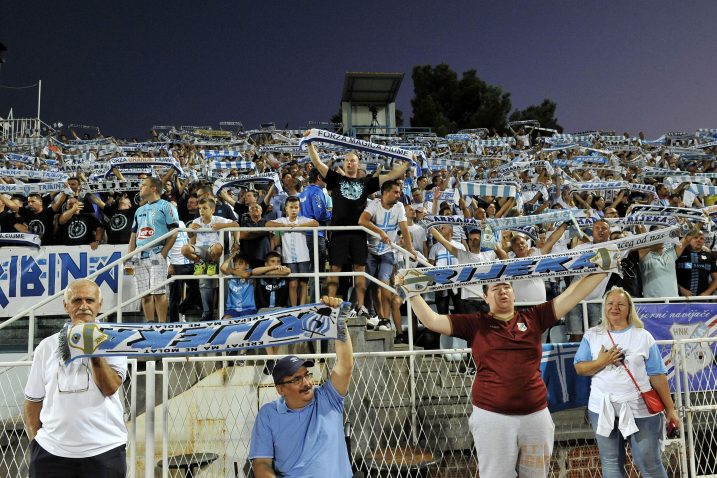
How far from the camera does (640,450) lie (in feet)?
16.0

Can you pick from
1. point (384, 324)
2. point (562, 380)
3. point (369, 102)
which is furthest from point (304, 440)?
point (369, 102)

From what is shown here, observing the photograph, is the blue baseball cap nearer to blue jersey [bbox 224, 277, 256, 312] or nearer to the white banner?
blue jersey [bbox 224, 277, 256, 312]

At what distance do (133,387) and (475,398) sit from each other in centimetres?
267

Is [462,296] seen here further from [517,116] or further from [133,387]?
[517,116]

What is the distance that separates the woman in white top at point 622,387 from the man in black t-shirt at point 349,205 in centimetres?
318

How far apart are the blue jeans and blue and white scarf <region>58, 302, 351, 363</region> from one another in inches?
99.3

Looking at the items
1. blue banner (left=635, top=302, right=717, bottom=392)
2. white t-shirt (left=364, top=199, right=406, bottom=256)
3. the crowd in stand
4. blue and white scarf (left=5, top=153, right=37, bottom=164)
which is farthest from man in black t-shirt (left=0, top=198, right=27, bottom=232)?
blue and white scarf (left=5, top=153, right=37, bottom=164)

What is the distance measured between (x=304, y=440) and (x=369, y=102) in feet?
121

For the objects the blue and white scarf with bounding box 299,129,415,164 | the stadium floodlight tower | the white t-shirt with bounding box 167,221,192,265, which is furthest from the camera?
the stadium floodlight tower

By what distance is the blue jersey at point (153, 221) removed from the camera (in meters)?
8.13

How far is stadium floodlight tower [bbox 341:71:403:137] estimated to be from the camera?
1410 inches

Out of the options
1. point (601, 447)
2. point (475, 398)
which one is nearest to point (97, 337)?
point (475, 398)

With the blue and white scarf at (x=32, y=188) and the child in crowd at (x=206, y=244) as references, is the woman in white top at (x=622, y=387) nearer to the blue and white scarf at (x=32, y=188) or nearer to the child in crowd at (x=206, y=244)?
the child in crowd at (x=206, y=244)

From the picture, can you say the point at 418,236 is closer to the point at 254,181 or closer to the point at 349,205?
the point at 349,205
